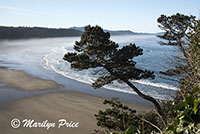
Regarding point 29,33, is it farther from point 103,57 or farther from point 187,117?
point 187,117

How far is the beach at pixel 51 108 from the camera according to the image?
9.60 metres

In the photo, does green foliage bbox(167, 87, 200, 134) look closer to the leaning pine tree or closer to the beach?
the leaning pine tree

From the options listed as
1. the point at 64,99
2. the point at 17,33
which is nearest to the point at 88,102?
the point at 64,99

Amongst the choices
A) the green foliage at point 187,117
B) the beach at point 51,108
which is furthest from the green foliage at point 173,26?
the green foliage at point 187,117

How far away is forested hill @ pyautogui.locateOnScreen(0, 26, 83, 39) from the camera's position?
281ft

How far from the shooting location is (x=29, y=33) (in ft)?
329

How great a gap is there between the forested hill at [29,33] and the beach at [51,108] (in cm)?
7353

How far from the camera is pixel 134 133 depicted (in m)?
1.69

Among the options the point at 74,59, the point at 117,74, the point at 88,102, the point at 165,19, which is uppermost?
the point at 165,19

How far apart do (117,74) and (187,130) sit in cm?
742

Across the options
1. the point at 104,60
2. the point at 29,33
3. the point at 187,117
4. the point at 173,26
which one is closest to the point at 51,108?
the point at 104,60

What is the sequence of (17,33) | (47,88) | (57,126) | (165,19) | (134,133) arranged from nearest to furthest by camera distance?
(134,133) → (57,126) → (165,19) → (47,88) → (17,33)

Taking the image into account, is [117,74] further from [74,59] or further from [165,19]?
[165,19]

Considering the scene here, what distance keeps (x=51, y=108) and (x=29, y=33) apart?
9671 cm
